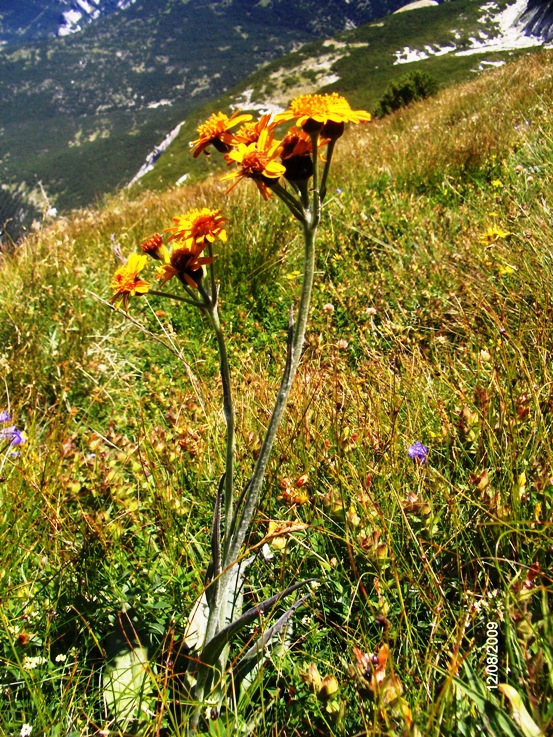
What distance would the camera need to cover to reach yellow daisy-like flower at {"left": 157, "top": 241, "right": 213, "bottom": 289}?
1.02 m

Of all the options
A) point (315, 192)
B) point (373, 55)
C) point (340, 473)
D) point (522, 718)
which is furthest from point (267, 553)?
point (373, 55)

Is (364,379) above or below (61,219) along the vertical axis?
below

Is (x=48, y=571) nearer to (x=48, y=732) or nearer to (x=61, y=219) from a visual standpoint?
(x=48, y=732)

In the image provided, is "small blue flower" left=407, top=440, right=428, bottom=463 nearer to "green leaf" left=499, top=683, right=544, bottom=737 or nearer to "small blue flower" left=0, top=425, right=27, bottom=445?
"green leaf" left=499, top=683, right=544, bottom=737

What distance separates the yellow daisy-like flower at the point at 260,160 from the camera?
946 millimetres

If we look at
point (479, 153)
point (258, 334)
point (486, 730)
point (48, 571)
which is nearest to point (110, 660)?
point (48, 571)

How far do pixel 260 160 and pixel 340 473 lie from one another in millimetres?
1065

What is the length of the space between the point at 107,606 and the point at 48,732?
0.36 metres

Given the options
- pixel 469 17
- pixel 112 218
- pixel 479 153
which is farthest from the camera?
pixel 469 17

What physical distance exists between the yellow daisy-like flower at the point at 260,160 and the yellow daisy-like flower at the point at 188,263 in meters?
0.16

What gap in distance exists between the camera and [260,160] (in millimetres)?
953

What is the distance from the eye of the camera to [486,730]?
0.84m

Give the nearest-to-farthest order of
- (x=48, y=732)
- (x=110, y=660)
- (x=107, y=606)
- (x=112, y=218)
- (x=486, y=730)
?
1. (x=486, y=730)
2. (x=48, y=732)
3. (x=110, y=660)
4. (x=107, y=606)
5. (x=112, y=218)

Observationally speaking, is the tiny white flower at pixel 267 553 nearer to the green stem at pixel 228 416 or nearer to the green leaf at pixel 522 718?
the green stem at pixel 228 416
